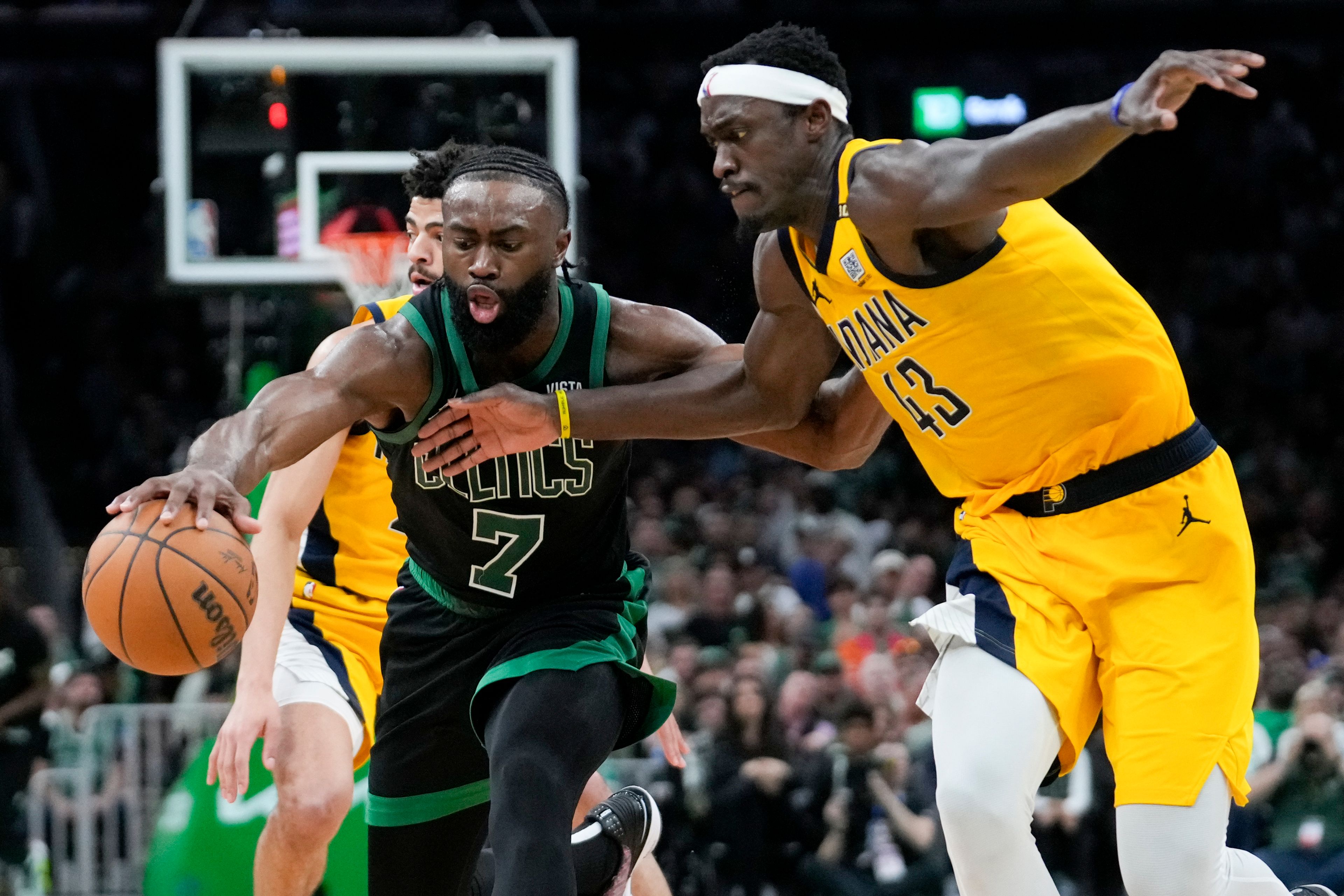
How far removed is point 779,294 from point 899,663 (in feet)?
17.7

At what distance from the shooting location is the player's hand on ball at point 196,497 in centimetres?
338

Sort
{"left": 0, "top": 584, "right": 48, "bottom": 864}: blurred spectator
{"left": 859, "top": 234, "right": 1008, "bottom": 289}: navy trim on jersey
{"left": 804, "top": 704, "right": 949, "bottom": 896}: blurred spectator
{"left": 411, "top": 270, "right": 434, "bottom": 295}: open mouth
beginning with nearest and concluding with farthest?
{"left": 859, "top": 234, "right": 1008, "bottom": 289}: navy trim on jersey, {"left": 411, "top": 270, "right": 434, "bottom": 295}: open mouth, {"left": 804, "top": 704, "right": 949, "bottom": 896}: blurred spectator, {"left": 0, "top": 584, "right": 48, "bottom": 864}: blurred spectator

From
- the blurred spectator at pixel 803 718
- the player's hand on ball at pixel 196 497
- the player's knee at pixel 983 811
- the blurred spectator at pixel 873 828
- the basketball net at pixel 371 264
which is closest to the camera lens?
the player's hand on ball at pixel 196 497

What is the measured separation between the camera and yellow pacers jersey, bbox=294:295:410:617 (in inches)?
221

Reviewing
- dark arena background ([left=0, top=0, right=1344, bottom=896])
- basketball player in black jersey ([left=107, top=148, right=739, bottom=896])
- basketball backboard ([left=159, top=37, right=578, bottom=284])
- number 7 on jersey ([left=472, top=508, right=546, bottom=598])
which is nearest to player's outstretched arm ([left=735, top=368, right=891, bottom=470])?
basketball player in black jersey ([left=107, top=148, right=739, bottom=896])

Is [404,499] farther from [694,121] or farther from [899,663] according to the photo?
[694,121]

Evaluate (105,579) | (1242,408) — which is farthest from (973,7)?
(105,579)

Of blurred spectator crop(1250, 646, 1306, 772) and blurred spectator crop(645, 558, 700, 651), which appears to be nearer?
blurred spectator crop(1250, 646, 1306, 772)

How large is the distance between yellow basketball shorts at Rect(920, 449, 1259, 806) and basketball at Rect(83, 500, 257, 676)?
1674 millimetres

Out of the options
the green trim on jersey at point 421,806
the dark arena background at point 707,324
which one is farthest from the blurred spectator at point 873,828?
the green trim on jersey at point 421,806

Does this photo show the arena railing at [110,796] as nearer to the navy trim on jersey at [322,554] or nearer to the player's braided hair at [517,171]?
the navy trim on jersey at [322,554]

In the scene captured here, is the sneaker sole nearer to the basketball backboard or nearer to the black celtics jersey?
the black celtics jersey

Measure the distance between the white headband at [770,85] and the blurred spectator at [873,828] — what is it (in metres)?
5.06

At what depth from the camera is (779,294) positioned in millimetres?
4488
